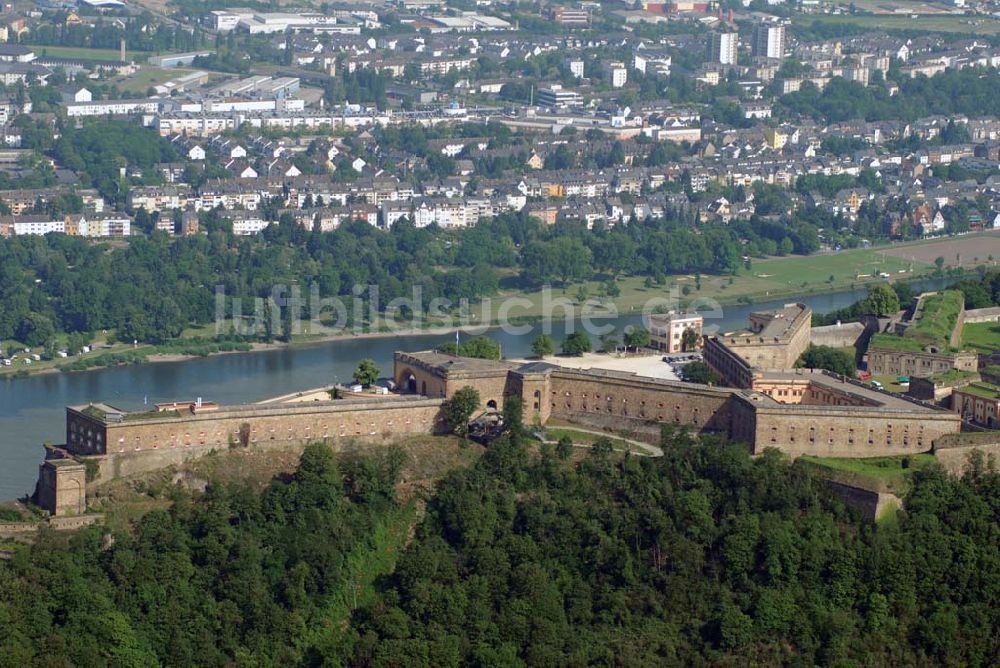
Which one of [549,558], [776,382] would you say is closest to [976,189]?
[776,382]

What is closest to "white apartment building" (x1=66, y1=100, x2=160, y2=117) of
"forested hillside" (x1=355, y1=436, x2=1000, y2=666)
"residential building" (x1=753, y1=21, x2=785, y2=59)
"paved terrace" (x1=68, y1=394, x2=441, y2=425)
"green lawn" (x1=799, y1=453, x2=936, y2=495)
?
"residential building" (x1=753, y1=21, x2=785, y2=59)

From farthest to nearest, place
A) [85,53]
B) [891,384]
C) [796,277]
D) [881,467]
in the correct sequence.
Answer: [85,53] → [796,277] → [891,384] → [881,467]

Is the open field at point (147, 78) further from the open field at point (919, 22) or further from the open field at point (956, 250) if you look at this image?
the open field at point (956, 250)

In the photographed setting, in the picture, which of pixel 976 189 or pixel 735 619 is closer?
pixel 735 619

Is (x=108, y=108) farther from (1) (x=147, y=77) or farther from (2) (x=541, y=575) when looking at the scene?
(2) (x=541, y=575)

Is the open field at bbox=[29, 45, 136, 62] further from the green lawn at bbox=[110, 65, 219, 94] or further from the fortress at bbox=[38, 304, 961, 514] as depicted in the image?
the fortress at bbox=[38, 304, 961, 514]

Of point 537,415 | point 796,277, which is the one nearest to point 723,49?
point 796,277

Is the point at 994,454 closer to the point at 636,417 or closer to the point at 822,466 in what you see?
the point at 822,466
